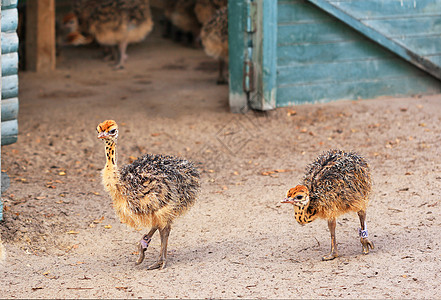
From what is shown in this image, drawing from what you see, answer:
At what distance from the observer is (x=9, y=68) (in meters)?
6.48

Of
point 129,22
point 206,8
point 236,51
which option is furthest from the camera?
point 206,8

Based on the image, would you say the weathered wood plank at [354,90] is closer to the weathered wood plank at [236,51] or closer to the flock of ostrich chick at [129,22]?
the weathered wood plank at [236,51]

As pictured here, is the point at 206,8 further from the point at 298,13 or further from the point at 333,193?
the point at 333,193

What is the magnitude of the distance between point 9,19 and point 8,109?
0.87 metres

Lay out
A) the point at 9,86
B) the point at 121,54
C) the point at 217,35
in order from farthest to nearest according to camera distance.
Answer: the point at 121,54 < the point at 217,35 < the point at 9,86

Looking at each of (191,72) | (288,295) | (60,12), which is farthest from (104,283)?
(60,12)

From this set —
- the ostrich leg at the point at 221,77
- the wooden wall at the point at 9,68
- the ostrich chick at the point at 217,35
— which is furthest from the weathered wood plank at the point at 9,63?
the ostrich leg at the point at 221,77

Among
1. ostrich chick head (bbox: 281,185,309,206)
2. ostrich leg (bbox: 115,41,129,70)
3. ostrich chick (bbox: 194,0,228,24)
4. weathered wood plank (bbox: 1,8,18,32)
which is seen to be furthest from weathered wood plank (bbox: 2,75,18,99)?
ostrich chick (bbox: 194,0,228,24)

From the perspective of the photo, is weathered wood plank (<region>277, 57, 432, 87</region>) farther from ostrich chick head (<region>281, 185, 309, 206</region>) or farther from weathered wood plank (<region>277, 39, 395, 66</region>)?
ostrich chick head (<region>281, 185, 309, 206</region>)

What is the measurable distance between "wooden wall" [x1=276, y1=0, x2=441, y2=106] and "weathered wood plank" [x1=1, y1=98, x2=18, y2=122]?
342 cm

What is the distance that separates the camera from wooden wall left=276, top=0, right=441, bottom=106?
8.64 meters

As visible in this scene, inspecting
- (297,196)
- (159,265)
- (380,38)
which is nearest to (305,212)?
(297,196)

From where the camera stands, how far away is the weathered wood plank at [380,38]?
339 inches

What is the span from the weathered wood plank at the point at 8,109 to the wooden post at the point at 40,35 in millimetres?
4912
